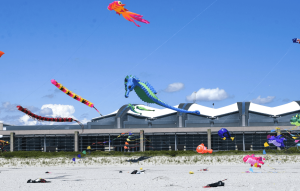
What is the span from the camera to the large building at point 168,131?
5009 centimetres

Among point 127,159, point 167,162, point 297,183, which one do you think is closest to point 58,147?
point 127,159

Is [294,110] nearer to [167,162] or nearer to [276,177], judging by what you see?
[167,162]

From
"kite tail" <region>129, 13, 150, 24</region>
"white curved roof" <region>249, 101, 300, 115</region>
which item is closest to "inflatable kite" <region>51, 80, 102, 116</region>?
"kite tail" <region>129, 13, 150, 24</region>

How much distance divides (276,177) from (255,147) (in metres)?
33.8

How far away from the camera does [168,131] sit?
50.3 metres

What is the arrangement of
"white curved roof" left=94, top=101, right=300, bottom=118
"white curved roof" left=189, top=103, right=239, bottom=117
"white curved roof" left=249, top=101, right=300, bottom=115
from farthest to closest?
"white curved roof" left=189, top=103, right=239, bottom=117
"white curved roof" left=94, top=101, right=300, bottom=118
"white curved roof" left=249, top=101, right=300, bottom=115

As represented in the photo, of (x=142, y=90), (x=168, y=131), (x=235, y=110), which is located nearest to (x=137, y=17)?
(x=142, y=90)

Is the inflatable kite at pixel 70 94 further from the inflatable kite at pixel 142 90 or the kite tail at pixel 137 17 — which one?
the kite tail at pixel 137 17

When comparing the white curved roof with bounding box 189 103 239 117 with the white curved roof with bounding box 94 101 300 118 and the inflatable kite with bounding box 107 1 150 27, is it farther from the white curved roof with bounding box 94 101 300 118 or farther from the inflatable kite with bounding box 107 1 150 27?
the inflatable kite with bounding box 107 1 150 27

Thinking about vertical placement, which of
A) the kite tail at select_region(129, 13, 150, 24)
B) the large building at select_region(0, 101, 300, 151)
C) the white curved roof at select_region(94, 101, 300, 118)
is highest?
the kite tail at select_region(129, 13, 150, 24)

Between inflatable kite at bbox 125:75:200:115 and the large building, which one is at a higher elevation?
inflatable kite at bbox 125:75:200:115

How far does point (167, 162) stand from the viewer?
33.2m

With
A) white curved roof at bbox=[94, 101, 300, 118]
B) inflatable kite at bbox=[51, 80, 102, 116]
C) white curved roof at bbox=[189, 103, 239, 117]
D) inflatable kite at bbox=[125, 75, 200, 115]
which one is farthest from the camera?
white curved roof at bbox=[189, 103, 239, 117]

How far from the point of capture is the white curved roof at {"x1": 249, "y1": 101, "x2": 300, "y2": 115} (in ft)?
203
